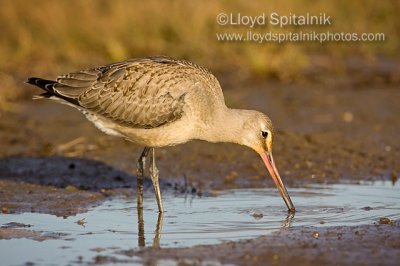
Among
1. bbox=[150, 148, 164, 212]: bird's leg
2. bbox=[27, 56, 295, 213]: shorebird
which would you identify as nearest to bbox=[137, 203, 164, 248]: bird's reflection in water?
bbox=[150, 148, 164, 212]: bird's leg

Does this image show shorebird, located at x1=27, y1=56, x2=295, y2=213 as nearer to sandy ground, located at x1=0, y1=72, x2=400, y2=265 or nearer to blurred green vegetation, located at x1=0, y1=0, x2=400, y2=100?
sandy ground, located at x1=0, y1=72, x2=400, y2=265

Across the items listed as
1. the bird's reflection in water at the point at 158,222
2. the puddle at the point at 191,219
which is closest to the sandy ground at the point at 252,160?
the puddle at the point at 191,219

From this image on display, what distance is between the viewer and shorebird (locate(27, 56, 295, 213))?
29.0ft

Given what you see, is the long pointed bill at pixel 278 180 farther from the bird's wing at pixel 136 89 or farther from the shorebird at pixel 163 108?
the bird's wing at pixel 136 89

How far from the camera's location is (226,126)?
8.98 m

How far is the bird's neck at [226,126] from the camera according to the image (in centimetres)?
894

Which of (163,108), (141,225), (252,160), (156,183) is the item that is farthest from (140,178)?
(252,160)


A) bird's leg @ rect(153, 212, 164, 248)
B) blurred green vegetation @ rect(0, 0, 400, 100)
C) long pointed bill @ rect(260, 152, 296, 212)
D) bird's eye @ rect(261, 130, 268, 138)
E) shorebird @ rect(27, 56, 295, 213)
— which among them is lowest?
bird's leg @ rect(153, 212, 164, 248)

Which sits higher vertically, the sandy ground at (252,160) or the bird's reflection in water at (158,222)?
the sandy ground at (252,160)

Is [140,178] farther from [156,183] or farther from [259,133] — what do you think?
[259,133]

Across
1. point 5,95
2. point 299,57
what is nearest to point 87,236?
point 5,95

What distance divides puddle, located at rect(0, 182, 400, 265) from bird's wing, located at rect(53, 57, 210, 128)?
95 centimetres

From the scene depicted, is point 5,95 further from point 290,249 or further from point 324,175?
point 290,249

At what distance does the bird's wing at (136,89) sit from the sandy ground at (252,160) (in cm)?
100
